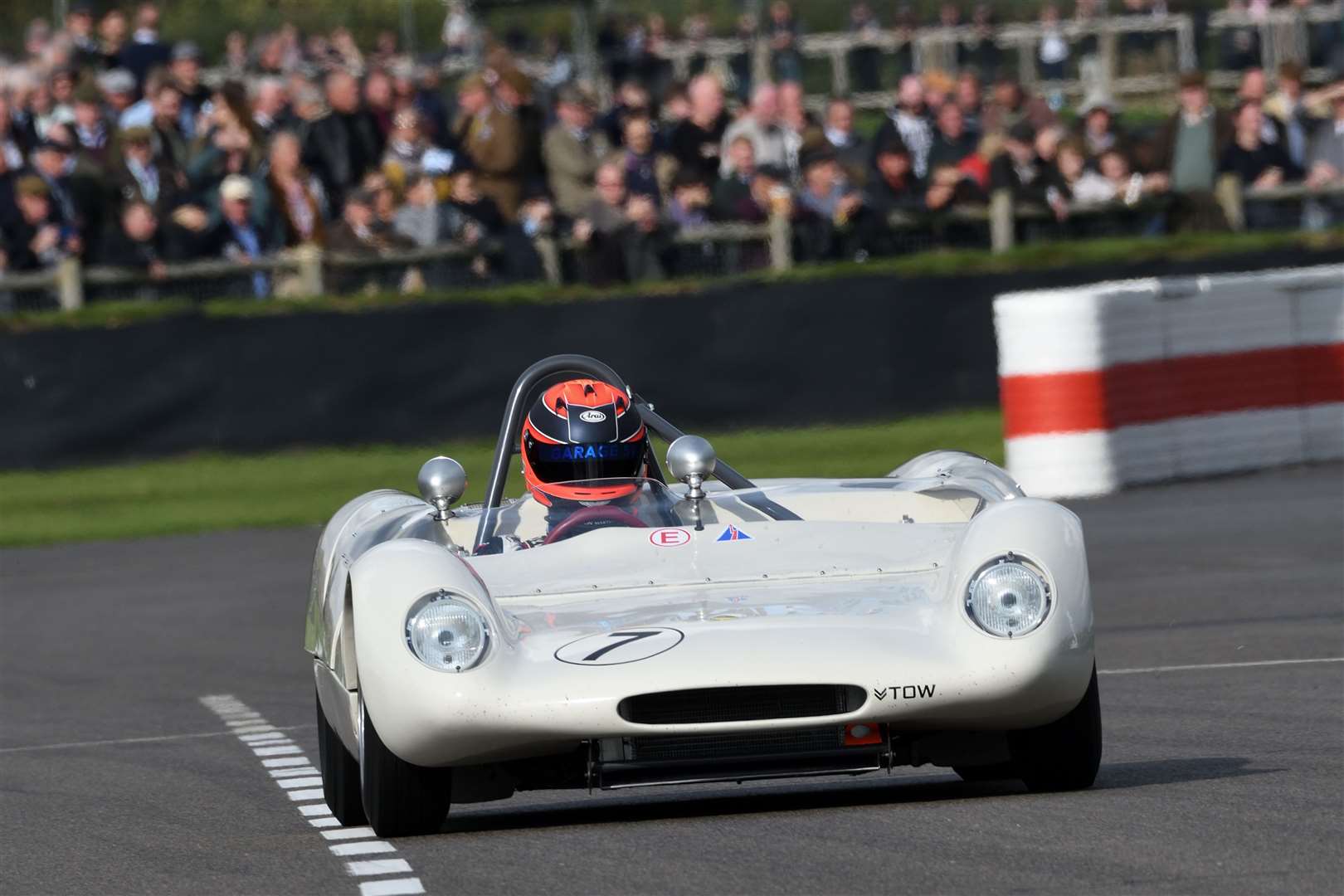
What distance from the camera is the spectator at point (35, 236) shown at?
16.7m

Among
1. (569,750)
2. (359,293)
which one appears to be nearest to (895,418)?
(359,293)

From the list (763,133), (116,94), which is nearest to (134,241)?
(116,94)

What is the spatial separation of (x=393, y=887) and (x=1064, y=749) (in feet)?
5.42

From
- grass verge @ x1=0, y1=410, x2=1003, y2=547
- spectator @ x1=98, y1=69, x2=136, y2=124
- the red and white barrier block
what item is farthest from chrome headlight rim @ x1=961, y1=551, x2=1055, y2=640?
spectator @ x1=98, y1=69, x2=136, y2=124

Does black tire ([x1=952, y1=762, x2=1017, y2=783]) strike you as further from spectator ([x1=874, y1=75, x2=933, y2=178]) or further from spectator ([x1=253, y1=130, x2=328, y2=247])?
spectator ([x1=874, y1=75, x2=933, y2=178])

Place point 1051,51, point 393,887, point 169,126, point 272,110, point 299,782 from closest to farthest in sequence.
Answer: point 393,887
point 299,782
point 169,126
point 272,110
point 1051,51

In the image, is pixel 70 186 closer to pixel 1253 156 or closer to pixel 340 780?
pixel 1253 156

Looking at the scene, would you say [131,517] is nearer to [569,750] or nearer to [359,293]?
[359,293]

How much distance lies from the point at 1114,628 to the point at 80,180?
345 inches

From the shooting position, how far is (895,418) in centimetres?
1692

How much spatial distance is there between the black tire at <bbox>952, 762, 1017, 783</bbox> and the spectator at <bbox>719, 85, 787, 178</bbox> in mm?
12209

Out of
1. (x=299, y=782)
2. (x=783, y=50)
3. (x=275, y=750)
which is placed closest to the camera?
(x=299, y=782)

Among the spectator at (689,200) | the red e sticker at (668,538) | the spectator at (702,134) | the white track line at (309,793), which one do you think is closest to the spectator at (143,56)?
the spectator at (702,134)

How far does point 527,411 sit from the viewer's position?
24.9 ft
